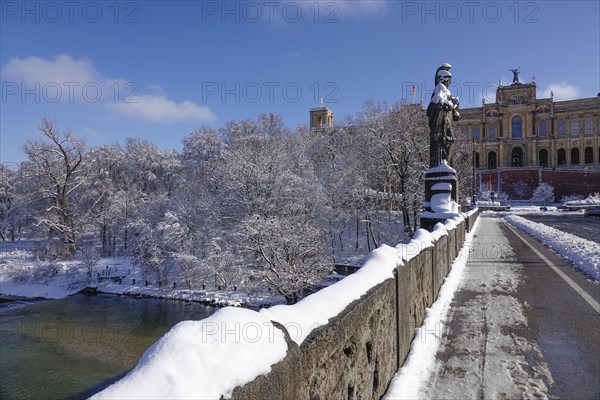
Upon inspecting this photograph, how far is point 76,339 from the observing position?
20109 millimetres

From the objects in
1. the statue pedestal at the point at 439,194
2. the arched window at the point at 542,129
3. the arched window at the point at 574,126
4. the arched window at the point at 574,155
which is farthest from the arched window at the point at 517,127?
the statue pedestal at the point at 439,194

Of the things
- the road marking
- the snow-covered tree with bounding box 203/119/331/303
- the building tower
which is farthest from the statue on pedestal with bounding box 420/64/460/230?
the building tower

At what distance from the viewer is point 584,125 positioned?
78.3m

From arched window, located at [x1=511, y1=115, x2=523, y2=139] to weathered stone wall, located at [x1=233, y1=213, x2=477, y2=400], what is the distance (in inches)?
3453

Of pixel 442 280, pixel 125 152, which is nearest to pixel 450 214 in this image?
pixel 442 280

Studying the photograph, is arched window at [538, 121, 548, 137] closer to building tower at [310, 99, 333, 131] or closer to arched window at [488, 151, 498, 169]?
arched window at [488, 151, 498, 169]

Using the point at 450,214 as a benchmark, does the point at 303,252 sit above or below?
below

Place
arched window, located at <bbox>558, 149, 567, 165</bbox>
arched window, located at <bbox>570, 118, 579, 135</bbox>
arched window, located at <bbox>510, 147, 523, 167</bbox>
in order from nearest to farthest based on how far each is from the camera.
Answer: arched window, located at <bbox>570, 118, 579, 135</bbox> → arched window, located at <bbox>558, 149, 567, 165</bbox> → arched window, located at <bbox>510, 147, 523, 167</bbox>

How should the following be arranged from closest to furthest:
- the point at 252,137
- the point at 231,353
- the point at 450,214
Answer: the point at 231,353 → the point at 450,214 → the point at 252,137

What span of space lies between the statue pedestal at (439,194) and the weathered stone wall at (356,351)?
917 centimetres

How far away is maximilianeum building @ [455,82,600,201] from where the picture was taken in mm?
73562

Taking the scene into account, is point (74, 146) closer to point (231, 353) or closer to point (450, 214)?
point (450, 214)

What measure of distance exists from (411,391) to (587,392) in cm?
157

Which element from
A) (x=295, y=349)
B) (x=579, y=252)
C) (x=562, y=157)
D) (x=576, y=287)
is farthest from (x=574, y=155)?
(x=295, y=349)
